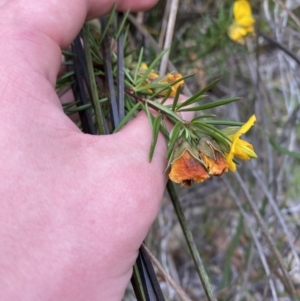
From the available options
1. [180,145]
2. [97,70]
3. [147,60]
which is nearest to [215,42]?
[147,60]

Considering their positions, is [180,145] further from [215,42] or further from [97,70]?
[215,42]

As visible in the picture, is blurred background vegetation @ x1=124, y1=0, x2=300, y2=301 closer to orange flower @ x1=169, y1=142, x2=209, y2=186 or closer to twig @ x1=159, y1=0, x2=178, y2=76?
twig @ x1=159, y1=0, x2=178, y2=76

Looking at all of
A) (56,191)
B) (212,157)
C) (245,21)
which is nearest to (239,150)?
(212,157)

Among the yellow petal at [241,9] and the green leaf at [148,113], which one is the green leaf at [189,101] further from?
the yellow petal at [241,9]

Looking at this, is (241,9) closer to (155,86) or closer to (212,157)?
(155,86)

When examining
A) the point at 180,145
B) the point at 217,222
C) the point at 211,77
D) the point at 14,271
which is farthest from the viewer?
the point at 217,222

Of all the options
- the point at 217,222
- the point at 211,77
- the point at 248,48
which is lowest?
the point at 217,222

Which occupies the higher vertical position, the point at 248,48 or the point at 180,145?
the point at 180,145
